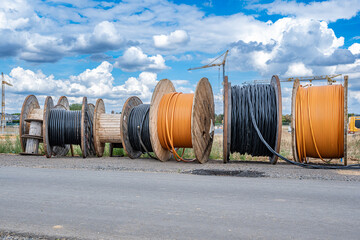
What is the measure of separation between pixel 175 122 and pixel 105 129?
2.60m

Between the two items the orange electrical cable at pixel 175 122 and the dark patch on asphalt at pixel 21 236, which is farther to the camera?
the orange electrical cable at pixel 175 122

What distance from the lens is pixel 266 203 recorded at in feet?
14.1

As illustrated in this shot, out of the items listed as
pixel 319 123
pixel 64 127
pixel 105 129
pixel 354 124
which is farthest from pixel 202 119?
pixel 354 124

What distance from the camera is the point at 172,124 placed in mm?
9141

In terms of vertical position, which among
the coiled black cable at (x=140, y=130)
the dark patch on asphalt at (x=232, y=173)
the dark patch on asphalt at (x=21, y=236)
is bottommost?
the dark patch on asphalt at (x=21, y=236)

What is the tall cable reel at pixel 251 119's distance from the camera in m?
8.51

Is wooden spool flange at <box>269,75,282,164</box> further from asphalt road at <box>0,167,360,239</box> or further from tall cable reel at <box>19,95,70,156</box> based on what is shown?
tall cable reel at <box>19,95,70,156</box>

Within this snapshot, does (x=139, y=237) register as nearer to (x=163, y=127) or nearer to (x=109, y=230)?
(x=109, y=230)

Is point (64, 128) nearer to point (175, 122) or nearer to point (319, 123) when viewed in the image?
point (175, 122)

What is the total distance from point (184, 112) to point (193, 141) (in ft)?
3.02

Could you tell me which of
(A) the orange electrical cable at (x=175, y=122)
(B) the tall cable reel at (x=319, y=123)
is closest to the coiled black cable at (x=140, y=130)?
(A) the orange electrical cable at (x=175, y=122)

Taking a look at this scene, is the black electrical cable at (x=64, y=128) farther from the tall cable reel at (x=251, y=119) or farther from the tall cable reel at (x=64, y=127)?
the tall cable reel at (x=251, y=119)

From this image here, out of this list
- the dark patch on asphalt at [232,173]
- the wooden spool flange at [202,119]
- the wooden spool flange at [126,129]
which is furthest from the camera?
the wooden spool flange at [126,129]

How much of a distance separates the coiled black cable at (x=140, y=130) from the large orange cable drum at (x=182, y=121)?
57 cm
